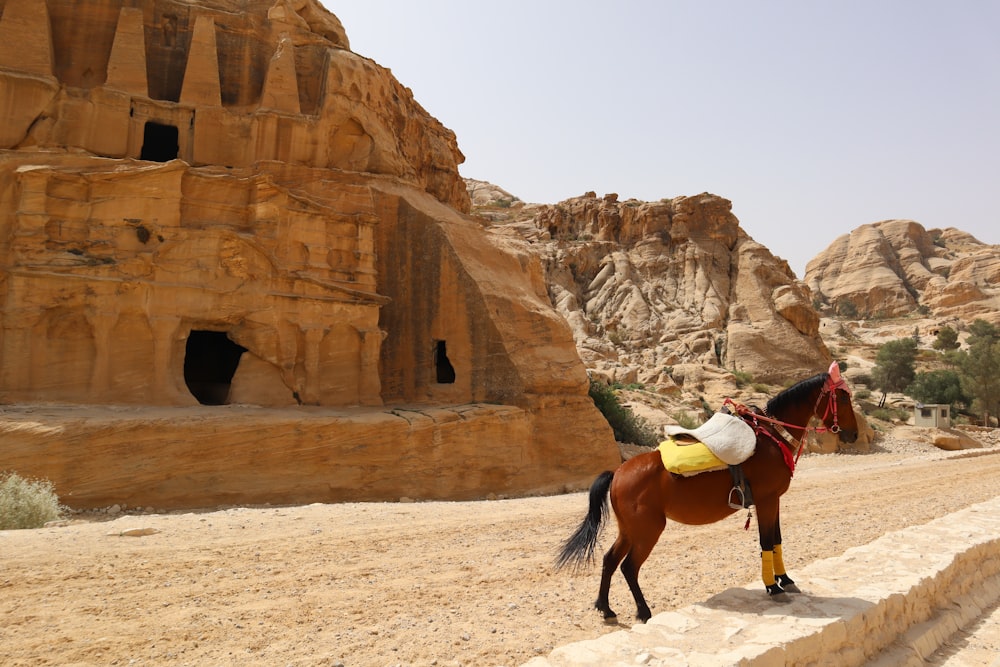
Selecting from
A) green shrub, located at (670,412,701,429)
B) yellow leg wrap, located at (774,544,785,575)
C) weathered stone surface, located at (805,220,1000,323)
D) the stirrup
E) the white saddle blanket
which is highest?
weathered stone surface, located at (805,220,1000,323)

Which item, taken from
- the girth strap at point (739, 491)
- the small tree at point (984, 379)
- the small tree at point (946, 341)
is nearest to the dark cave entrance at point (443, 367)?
the girth strap at point (739, 491)

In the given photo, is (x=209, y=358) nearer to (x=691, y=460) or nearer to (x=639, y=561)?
(x=639, y=561)

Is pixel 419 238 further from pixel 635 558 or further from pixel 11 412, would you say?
pixel 635 558

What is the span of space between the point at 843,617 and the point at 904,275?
350 feet

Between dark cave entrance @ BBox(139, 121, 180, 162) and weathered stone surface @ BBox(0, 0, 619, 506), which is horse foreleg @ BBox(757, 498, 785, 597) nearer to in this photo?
weathered stone surface @ BBox(0, 0, 619, 506)

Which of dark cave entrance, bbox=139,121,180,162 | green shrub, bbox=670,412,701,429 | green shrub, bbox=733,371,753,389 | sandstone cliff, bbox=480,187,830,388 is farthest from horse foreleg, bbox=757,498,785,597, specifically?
green shrub, bbox=733,371,753,389

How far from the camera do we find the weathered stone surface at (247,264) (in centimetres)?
1576

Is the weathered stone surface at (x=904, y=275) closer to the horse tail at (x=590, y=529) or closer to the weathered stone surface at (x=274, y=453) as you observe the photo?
the weathered stone surface at (x=274, y=453)

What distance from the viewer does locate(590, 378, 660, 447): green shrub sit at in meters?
27.1

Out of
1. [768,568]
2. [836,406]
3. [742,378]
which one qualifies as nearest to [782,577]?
[768,568]

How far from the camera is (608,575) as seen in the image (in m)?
6.29

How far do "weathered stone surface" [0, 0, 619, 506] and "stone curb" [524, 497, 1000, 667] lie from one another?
37.3 feet

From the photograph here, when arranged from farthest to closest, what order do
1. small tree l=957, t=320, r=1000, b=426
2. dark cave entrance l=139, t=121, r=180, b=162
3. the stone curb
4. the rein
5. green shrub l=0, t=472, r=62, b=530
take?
1. small tree l=957, t=320, r=1000, b=426
2. dark cave entrance l=139, t=121, r=180, b=162
3. green shrub l=0, t=472, r=62, b=530
4. the rein
5. the stone curb

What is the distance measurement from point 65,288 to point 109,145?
5.99 meters
